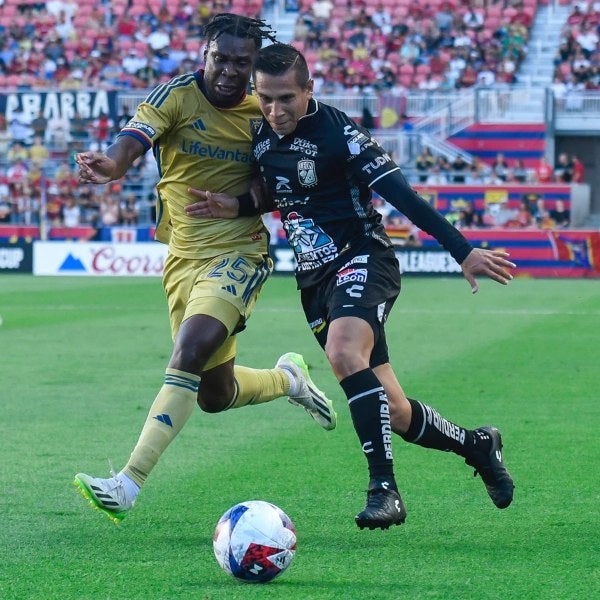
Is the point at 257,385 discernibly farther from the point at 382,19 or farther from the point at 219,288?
the point at 382,19

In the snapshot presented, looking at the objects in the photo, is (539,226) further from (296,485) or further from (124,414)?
(296,485)

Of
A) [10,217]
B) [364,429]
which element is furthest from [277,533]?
[10,217]

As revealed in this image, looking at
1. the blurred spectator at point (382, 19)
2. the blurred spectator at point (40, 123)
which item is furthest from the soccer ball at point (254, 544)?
the blurred spectator at point (382, 19)

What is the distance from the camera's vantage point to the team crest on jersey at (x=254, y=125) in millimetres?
6645

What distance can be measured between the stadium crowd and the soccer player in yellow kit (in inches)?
988

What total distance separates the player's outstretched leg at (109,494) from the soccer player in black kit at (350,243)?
1083 millimetres

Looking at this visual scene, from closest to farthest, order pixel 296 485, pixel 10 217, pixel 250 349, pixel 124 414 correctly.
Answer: pixel 296 485 → pixel 124 414 → pixel 250 349 → pixel 10 217

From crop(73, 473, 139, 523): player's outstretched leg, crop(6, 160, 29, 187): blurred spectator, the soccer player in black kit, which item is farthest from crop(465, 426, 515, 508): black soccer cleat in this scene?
crop(6, 160, 29, 187): blurred spectator

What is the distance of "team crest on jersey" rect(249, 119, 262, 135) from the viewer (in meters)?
6.64

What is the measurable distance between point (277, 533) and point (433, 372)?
758 cm

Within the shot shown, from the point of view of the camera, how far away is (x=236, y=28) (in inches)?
261

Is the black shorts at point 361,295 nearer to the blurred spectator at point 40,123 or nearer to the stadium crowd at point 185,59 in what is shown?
the stadium crowd at point 185,59

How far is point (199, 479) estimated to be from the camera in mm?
7125

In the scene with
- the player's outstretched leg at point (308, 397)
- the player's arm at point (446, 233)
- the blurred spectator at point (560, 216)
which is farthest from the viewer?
the blurred spectator at point (560, 216)
